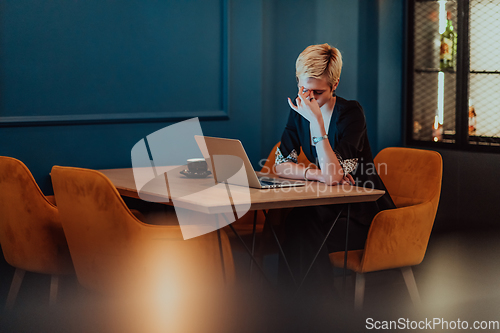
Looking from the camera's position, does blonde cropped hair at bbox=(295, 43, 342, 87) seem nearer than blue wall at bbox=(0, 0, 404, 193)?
Yes

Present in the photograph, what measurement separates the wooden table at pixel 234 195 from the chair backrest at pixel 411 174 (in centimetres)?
44

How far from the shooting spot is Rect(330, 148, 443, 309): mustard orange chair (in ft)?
7.11

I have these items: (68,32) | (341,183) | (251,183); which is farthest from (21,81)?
(341,183)

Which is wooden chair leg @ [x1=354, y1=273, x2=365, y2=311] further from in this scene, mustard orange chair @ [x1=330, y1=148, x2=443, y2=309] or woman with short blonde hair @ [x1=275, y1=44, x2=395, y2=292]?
woman with short blonde hair @ [x1=275, y1=44, x2=395, y2=292]

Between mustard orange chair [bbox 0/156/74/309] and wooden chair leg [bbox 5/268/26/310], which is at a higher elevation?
mustard orange chair [bbox 0/156/74/309]

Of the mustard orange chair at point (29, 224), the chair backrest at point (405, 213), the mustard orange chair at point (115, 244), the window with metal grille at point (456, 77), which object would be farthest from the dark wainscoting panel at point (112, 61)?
the window with metal grille at point (456, 77)

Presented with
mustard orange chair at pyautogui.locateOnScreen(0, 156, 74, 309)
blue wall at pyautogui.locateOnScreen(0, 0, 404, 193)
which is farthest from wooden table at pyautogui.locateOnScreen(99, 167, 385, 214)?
blue wall at pyautogui.locateOnScreen(0, 0, 404, 193)

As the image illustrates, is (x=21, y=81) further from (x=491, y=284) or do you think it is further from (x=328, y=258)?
(x=491, y=284)

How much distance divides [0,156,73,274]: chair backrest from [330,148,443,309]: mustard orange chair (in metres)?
1.22

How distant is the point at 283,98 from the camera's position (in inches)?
146

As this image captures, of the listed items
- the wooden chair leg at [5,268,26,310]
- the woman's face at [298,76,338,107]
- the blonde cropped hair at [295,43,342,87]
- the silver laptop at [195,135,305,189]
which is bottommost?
the wooden chair leg at [5,268,26,310]

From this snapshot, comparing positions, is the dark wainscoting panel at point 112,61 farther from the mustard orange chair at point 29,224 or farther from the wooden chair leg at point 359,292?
the wooden chair leg at point 359,292

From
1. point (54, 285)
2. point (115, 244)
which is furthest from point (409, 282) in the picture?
point (54, 285)

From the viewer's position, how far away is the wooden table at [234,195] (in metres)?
1.79
